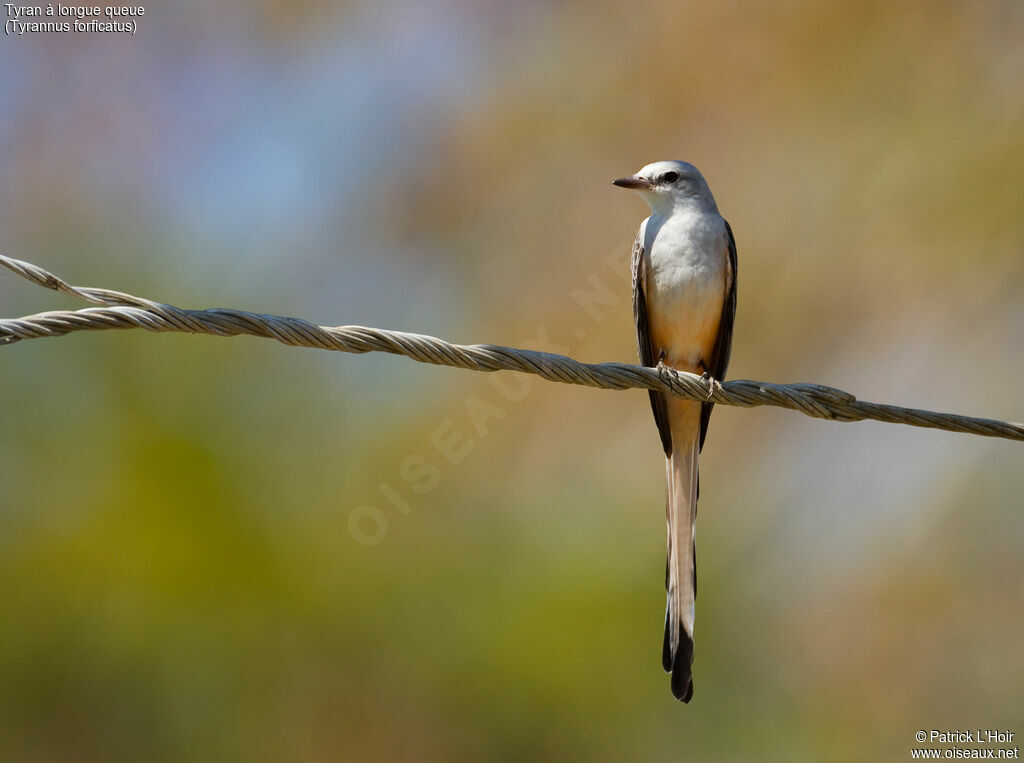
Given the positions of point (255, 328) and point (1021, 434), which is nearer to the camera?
point (255, 328)

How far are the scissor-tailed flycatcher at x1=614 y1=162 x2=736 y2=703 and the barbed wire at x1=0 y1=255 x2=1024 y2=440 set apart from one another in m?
1.39

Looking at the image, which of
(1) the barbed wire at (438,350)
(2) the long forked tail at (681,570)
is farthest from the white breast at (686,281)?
(1) the barbed wire at (438,350)

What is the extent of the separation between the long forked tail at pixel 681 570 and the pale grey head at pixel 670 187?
3.84ft

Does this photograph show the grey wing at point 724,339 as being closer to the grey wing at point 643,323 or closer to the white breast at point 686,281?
the white breast at point 686,281

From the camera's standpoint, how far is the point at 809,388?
3363 mm

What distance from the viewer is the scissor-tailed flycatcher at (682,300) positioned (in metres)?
5.06

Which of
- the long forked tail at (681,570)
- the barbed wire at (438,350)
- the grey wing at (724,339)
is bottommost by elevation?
the long forked tail at (681,570)

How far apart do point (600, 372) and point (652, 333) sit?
2156mm

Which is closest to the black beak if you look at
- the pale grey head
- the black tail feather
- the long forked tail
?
the pale grey head

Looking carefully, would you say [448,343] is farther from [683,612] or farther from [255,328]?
[683,612]

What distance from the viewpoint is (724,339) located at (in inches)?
211

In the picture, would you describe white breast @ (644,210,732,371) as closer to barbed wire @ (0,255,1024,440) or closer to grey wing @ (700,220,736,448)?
grey wing @ (700,220,736,448)

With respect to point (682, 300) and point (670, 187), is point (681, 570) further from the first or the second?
point (670, 187)

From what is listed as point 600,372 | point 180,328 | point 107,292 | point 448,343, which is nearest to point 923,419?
point 600,372
